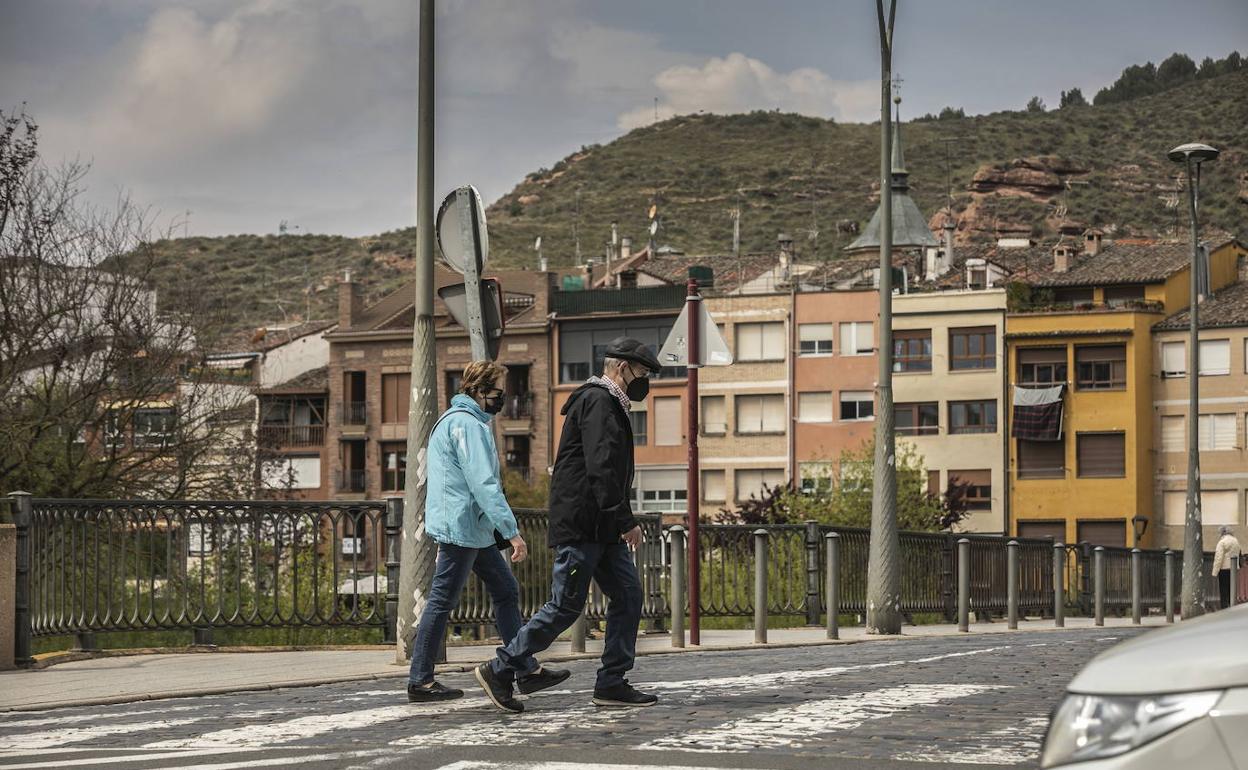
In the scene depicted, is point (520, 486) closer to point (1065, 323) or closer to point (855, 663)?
point (1065, 323)

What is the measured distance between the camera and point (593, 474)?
9492mm

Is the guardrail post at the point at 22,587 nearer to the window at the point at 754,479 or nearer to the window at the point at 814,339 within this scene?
the window at the point at 754,479

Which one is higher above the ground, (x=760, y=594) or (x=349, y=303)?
(x=349, y=303)

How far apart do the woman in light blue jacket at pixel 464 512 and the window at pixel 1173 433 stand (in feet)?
240

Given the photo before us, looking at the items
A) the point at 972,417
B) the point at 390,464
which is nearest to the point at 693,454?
the point at 972,417

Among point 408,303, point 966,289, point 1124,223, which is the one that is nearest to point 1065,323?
point 966,289

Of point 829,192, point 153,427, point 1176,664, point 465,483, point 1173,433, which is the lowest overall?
point 1176,664

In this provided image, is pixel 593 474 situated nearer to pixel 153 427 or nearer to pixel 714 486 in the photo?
pixel 153 427

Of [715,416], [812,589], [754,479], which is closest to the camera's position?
[812,589]

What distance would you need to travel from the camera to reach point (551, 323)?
89.9 m

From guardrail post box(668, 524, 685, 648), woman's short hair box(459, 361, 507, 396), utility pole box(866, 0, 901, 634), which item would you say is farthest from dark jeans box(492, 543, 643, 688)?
utility pole box(866, 0, 901, 634)

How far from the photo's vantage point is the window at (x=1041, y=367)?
266 ft

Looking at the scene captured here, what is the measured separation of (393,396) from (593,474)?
275ft

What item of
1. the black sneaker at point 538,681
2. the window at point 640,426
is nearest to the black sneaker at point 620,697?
the black sneaker at point 538,681
